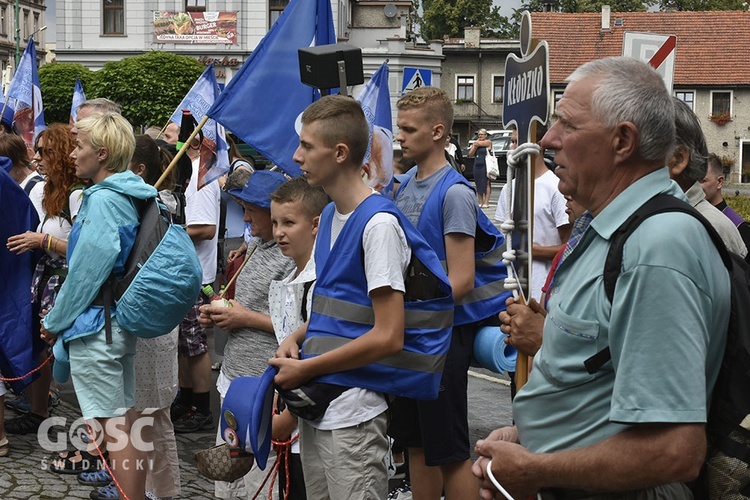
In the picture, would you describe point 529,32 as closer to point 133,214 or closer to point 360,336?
point 360,336

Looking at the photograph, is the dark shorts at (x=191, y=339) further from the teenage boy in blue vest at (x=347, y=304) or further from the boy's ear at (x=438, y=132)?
the teenage boy in blue vest at (x=347, y=304)

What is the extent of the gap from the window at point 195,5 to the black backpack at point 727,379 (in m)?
49.0

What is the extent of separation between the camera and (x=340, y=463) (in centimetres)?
341

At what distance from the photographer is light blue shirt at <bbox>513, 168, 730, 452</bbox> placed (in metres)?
1.97

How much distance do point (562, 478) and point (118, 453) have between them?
300cm

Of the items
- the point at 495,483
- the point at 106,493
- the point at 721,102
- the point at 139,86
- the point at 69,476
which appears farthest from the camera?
the point at 721,102

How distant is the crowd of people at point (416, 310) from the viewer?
6.63 ft

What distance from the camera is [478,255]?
4652 mm

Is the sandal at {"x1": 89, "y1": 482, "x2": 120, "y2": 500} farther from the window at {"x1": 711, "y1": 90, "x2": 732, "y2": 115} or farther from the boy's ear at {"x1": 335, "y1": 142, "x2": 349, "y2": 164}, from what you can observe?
the window at {"x1": 711, "y1": 90, "x2": 732, "y2": 115}

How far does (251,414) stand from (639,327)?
68.8 inches

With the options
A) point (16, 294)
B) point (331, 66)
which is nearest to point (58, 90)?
point (16, 294)

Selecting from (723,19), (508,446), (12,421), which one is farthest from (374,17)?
(508,446)

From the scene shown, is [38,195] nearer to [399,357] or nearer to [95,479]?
[95,479]

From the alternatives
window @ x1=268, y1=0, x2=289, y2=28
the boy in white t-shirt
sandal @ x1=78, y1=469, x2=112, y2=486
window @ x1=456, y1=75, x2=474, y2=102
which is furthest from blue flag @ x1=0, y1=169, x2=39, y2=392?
window @ x1=456, y1=75, x2=474, y2=102
